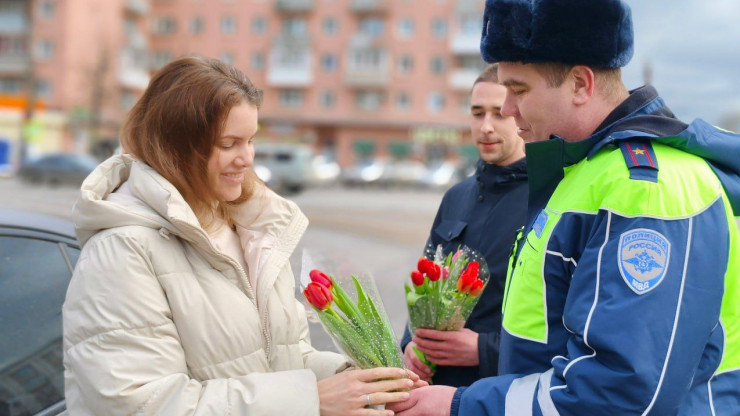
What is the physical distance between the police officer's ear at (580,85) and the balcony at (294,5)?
54.4 metres

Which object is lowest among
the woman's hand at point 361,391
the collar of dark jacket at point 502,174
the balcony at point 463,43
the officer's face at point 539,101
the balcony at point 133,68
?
the balcony at point 133,68

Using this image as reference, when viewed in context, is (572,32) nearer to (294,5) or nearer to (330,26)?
(330,26)

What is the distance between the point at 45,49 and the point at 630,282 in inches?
2120

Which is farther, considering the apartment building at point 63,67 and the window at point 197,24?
the window at point 197,24

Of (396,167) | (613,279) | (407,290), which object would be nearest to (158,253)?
(407,290)

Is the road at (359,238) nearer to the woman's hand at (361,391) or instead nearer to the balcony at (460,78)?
the woman's hand at (361,391)

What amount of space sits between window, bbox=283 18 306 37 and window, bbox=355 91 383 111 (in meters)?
6.62

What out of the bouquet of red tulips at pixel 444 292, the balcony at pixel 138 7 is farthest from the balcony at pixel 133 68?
the bouquet of red tulips at pixel 444 292

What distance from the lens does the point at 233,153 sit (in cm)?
221

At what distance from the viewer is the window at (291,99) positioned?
54656 mm

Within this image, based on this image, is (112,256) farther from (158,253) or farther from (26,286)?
(26,286)

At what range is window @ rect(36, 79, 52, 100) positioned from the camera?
161ft

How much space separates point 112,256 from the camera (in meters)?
1.91

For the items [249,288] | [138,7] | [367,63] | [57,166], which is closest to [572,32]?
[249,288]
